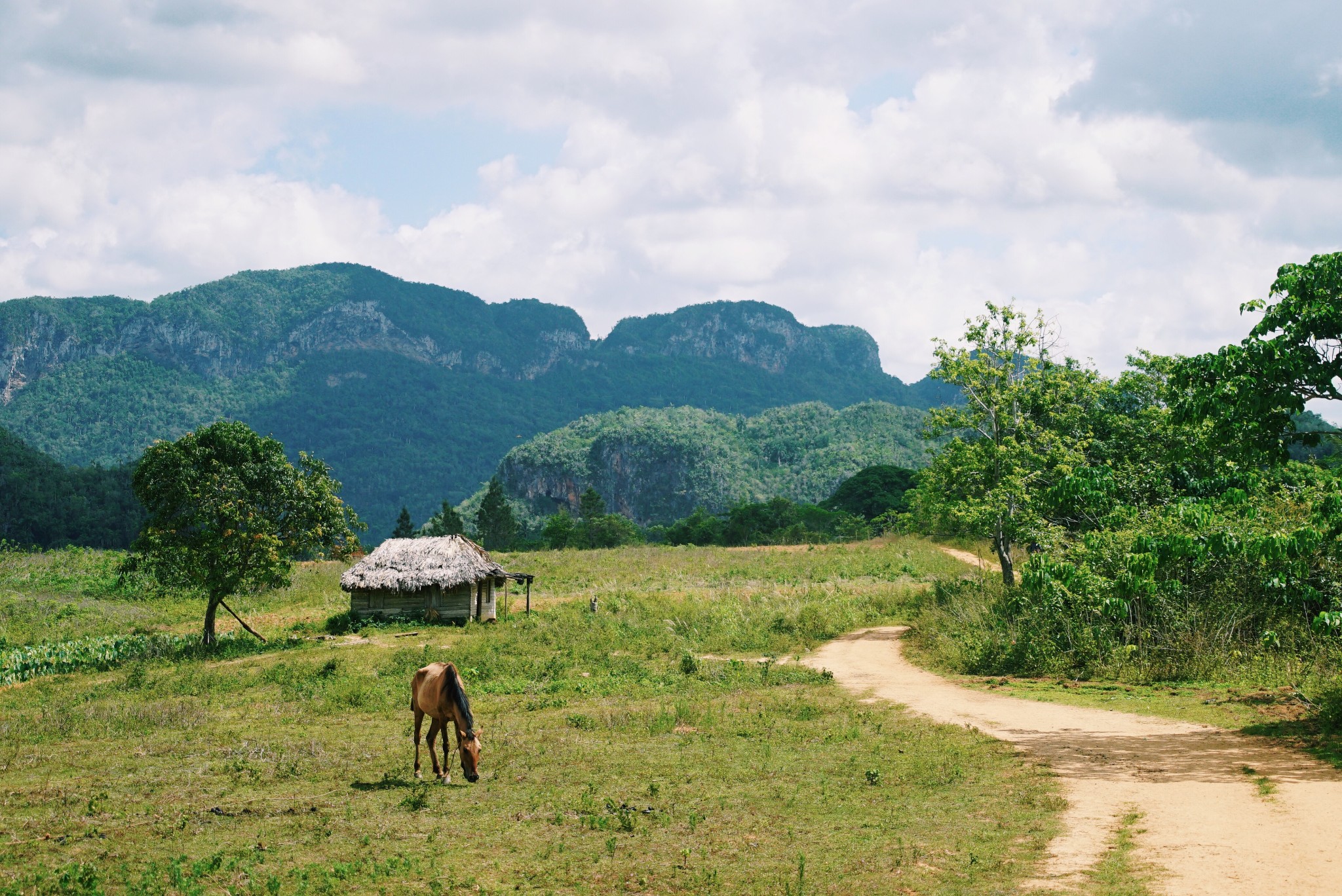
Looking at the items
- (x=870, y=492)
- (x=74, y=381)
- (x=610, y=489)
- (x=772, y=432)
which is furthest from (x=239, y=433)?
(x=74, y=381)

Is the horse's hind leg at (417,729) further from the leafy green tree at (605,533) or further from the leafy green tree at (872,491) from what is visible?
the leafy green tree at (872,491)

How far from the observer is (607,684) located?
17797 mm

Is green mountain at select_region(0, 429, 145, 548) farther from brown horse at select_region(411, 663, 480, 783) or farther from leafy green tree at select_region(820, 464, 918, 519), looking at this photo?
brown horse at select_region(411, 663, 480, 783)

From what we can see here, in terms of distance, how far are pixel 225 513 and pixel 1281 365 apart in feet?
72.3

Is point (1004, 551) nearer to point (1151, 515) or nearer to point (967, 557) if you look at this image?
point (1151, 515)

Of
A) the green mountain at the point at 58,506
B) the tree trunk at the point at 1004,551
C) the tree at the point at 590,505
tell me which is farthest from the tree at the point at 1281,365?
the green mountain at the point at 58,506

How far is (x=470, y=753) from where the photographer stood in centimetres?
1031

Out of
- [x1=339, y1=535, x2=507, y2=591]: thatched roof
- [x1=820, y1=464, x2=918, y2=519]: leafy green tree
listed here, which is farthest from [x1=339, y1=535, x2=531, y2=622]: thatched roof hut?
[x1=820, y1=464, x2=918, y2=519]: leafy green tree

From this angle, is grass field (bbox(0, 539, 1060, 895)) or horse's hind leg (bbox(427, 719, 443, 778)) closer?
grass field (bbox(0, 539, 1060, 895))

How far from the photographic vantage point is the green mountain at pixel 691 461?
13575 cm

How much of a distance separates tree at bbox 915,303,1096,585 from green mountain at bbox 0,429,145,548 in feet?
212

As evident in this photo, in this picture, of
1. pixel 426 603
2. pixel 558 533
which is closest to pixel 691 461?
pixel 558 533

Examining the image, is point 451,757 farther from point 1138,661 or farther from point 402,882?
point 1138,661

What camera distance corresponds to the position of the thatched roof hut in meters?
28.2
